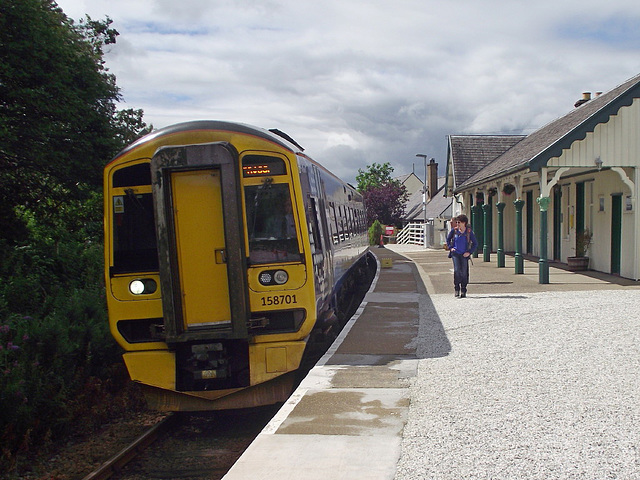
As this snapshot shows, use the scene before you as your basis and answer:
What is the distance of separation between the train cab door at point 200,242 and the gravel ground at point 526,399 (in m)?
2.04

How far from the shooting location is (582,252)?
1777 cm

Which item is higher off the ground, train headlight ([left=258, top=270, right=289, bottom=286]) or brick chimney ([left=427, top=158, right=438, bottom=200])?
brick chimney ([left=427, top=158, right=438, bottom=200])

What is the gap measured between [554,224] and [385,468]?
59.6 feet

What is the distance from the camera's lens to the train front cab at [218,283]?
248 inches

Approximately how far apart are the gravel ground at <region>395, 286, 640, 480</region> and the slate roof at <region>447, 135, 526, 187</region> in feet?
64.8

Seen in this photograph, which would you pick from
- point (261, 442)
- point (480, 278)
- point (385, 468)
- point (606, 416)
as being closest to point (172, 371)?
point (261, 442)

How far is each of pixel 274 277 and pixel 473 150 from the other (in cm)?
2593

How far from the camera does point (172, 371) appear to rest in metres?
6.50

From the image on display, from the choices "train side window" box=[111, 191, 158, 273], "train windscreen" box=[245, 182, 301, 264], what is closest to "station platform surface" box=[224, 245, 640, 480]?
"train windscreen" box=[245, 182, 301, 264]

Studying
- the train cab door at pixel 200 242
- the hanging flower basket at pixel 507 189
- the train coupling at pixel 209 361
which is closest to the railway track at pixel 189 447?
the train coupling at pixel 209 361

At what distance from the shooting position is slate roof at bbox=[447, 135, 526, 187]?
29359mm

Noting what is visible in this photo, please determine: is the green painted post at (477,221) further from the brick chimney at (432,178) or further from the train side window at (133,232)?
→ the brick chimney at (432,178)

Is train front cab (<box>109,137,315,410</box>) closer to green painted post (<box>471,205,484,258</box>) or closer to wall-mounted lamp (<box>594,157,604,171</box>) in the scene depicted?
wall-mounted lamp (<box>594,157,604,171</box>)

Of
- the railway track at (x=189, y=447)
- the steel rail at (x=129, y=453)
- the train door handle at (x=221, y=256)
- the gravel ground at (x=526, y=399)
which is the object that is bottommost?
the railway track at (x=189, y=447)
